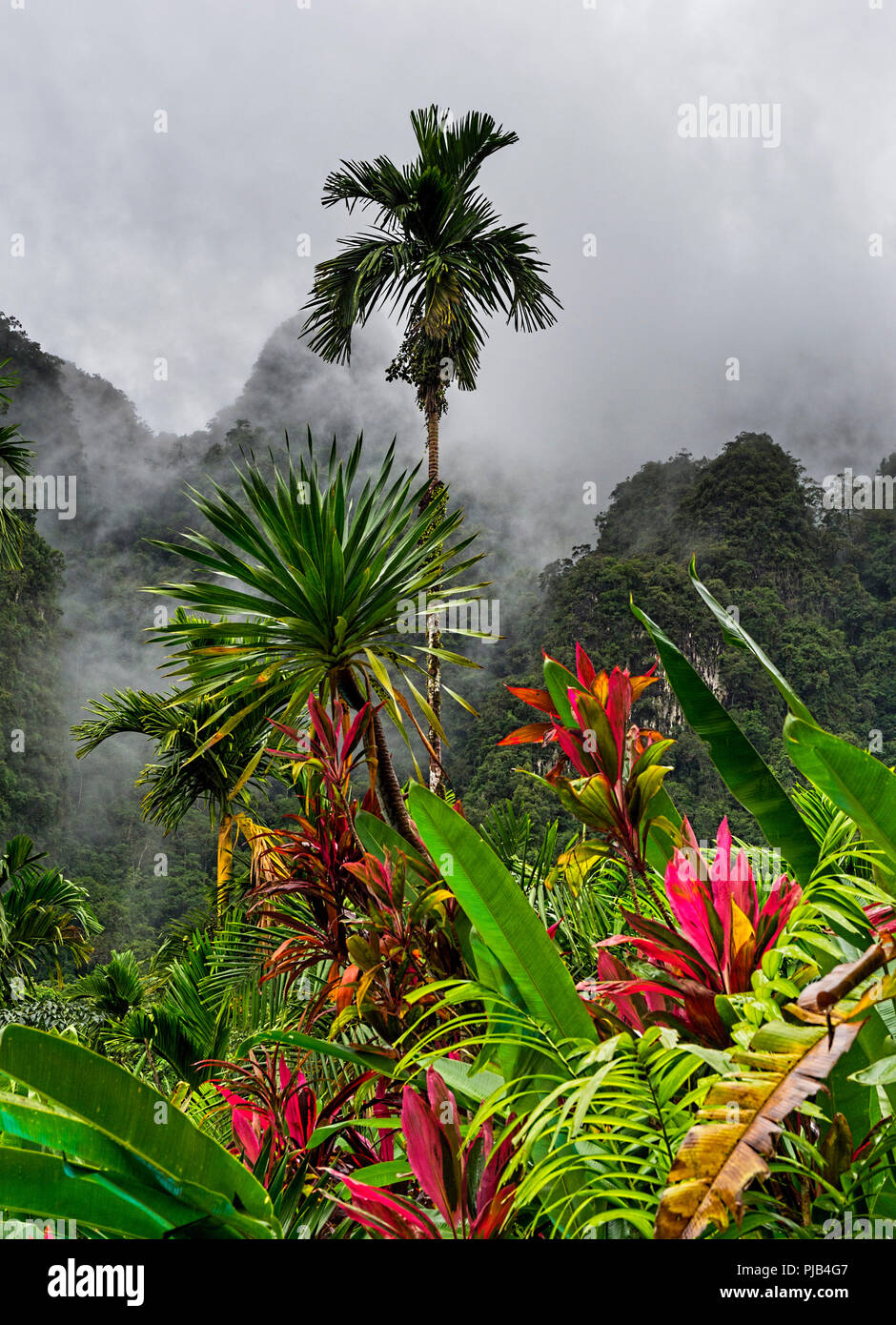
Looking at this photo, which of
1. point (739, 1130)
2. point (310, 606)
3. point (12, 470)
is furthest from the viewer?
point (12, 470)

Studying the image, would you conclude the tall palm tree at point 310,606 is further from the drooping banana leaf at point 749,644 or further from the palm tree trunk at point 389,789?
the drooping banana leaf at point 749,644

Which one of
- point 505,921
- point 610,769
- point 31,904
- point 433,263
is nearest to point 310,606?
point 610,769

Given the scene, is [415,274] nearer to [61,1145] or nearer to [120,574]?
[61,1145]

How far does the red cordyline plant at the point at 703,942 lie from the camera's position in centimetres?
81

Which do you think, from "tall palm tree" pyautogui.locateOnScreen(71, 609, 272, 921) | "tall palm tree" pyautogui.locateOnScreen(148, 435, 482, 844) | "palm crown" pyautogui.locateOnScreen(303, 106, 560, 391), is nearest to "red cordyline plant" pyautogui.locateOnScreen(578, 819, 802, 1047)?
"tall palm tree" pyautogui.locateOnScreen(148, 435, 482, 844)

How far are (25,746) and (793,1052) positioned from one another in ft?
94.8

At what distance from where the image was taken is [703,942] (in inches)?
33.4

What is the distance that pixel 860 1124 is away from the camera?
0.82m

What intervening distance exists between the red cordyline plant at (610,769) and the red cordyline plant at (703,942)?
0.56 feet

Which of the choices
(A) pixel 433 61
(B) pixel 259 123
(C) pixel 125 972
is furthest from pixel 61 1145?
(B) pixel 259 123

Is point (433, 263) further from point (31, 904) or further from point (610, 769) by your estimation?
point (610, 769)

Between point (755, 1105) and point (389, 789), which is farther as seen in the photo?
point (389, 789)

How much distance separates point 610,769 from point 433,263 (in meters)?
8.21

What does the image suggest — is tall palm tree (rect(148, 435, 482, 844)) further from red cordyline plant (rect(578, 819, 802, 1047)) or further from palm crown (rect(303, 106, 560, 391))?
palm crown (rect(303, 106, 560, 391))
